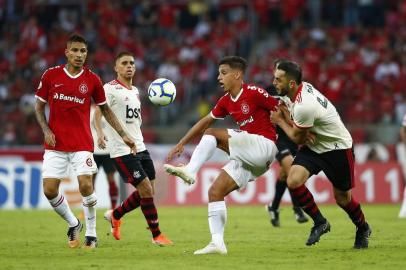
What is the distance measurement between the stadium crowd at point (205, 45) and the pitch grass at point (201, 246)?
26.6 ft

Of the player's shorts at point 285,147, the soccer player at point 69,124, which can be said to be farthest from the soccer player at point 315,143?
the player's shorts at point 285,147

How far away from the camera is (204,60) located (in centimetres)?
Answer: 2841

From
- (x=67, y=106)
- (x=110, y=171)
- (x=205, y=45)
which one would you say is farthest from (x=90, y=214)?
(x=205, y=45)

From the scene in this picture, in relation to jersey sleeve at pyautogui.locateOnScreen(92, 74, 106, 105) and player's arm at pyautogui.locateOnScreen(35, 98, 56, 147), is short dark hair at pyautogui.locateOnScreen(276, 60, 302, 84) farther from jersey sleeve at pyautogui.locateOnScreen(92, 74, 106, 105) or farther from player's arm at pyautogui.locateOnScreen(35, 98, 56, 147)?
player's arm at pyautogui.locateOnScreen(35, 98, 56, 147)

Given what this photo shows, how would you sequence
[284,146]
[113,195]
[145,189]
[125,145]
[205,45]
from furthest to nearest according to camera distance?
1. [205,45]
2. [113,195]
3. [284,146]
4. [125,145]
5. [145,189]

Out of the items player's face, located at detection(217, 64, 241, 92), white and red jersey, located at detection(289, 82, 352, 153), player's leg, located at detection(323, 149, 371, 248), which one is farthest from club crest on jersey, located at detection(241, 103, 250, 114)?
player's leg, located at detection(323, 149, 371, 248)

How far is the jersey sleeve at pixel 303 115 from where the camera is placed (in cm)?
1023

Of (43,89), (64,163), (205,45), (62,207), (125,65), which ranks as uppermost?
(205,45)

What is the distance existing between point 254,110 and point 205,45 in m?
18.7

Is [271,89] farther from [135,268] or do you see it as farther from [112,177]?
[135,268]

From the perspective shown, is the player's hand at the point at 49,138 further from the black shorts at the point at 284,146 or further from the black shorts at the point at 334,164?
the black shorts at the point at 284,146

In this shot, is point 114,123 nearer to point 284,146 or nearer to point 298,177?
point 298,177

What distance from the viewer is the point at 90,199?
36.9 feet

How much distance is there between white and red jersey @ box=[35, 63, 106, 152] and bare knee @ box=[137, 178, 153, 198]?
3.69 feet
